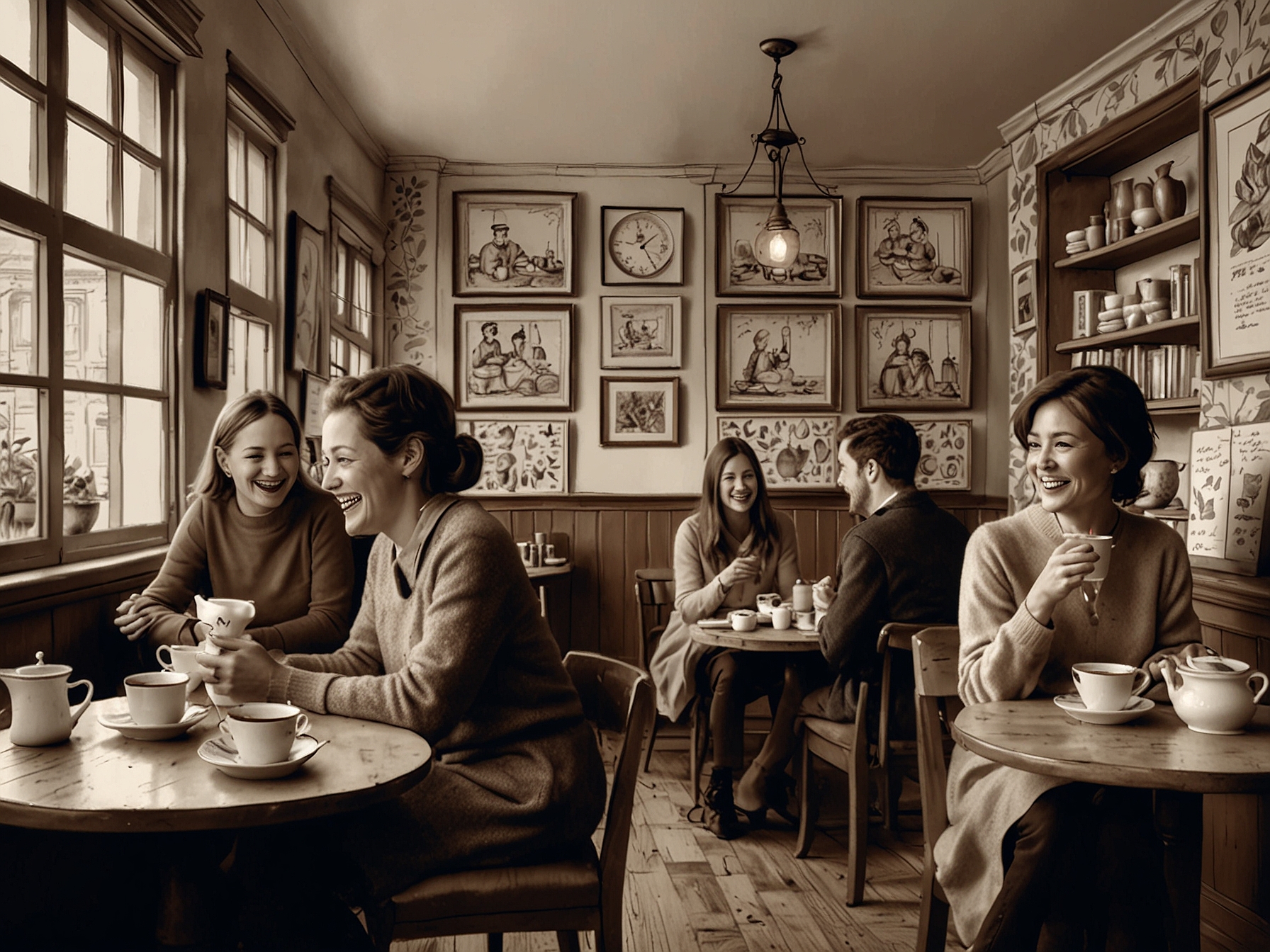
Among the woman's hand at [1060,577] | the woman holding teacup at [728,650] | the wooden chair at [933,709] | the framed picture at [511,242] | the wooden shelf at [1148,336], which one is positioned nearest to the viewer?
the woman's hand at [1060,577]

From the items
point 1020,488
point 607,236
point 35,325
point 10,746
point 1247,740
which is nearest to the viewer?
point 10,746

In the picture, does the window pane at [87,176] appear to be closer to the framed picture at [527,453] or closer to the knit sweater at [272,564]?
the knit sweater at [272,564]

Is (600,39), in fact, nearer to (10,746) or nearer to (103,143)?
(103,143)

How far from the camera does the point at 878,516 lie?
3.32 metres

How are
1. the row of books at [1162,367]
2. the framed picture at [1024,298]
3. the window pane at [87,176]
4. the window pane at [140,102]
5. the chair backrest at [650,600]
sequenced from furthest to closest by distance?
the framed picture at [1024,298]
the chair backrest at [650,600]
the row of books at [1162,367]
the window pane at [140,102]
the window pane at [87,176]

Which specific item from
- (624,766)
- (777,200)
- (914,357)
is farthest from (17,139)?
(914,357)

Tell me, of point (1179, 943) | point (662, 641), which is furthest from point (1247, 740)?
point (662, 641)

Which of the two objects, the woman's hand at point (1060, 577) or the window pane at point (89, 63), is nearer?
the woman's hand at point (1060, 577)

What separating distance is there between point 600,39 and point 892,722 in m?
3.06

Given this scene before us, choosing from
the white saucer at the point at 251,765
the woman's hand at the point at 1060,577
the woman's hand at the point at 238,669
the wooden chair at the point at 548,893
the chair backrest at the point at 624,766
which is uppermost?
the woman's hand at the point at 1060,577

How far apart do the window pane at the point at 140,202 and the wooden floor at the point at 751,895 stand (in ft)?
7.50

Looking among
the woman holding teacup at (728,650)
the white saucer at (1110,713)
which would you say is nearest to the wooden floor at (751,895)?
the woman holding teacup at (728,650)

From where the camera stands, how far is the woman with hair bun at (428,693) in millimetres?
1669

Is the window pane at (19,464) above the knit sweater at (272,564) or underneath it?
above
